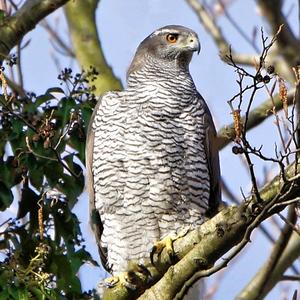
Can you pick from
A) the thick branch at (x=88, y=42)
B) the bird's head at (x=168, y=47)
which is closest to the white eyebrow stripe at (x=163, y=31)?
the bird's head at (x=168, y=47)

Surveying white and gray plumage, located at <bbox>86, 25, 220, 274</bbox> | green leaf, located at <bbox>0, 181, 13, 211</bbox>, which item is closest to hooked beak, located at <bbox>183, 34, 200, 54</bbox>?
Answer: white and gray plumage, located at <bbox>86, 25, 220, 274</bbox>

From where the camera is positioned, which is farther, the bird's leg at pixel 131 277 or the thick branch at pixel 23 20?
the thick branch at pixel 23 20

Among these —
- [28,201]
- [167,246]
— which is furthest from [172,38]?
[167,246]

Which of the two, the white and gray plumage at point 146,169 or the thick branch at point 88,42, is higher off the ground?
the thick branch at point 88,42

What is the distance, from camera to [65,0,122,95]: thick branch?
7543 mm

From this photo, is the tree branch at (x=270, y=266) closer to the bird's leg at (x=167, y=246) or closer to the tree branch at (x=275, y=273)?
the tree branch at (x=275, y=273)

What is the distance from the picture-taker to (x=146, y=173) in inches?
227

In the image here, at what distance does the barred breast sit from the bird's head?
78 cm

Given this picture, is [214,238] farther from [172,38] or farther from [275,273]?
[172,38]

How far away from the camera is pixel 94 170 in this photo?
19.5 ft

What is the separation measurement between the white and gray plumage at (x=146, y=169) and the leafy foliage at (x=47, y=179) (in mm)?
366

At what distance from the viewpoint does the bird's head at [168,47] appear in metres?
6.64

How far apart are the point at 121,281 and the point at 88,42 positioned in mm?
3148

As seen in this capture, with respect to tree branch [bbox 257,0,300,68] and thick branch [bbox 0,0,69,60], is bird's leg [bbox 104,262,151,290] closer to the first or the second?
tree branch [bbox 257,0,300,68]
